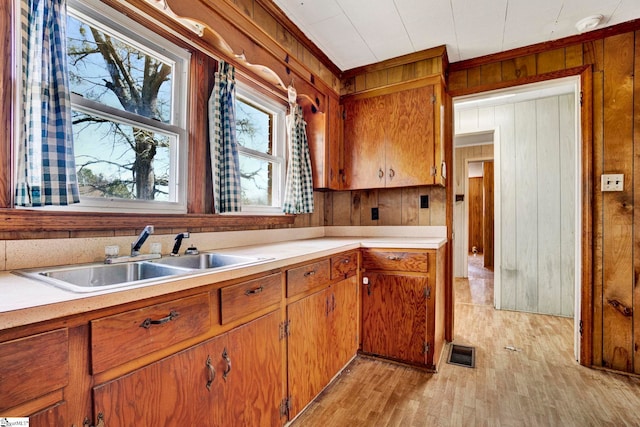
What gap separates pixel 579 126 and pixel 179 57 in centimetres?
283

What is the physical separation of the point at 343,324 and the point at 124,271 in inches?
54.4

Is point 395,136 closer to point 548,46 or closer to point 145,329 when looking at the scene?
point 548,46

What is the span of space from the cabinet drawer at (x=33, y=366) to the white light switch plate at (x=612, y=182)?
307 centimetres

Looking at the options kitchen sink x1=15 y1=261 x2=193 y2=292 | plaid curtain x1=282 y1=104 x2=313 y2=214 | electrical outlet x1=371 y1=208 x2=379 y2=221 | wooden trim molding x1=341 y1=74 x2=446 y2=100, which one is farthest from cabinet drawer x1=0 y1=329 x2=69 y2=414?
wooden trim molding x1=341 y1=74 x2=446 y2=100

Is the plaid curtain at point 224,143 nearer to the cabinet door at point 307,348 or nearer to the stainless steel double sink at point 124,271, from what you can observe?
the stainless steel double sink at point 124,271

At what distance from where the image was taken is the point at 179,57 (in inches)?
69.4

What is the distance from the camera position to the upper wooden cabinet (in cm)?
256

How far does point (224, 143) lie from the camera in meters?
1.86

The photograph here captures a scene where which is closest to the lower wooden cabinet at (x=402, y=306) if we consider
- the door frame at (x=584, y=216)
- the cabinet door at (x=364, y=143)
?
the cabinet door at (x=364, y=143)

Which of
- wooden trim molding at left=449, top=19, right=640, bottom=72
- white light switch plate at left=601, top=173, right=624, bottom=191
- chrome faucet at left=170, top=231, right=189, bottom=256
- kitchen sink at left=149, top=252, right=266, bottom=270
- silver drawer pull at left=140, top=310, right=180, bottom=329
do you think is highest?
wooden trim molding at left=449, top=19, right=640, bottom=72

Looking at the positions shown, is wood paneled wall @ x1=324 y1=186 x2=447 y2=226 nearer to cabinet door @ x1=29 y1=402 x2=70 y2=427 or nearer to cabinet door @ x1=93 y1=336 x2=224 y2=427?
cabinet door @ x1=93 y1=336 x2=224 y2=427

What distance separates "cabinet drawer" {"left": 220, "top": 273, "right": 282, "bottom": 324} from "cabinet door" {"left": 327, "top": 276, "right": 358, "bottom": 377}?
0.62 metres

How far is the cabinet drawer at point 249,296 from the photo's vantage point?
1.19 meters

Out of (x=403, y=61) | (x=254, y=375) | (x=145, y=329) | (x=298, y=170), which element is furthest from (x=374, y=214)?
(x=145, y=329)
